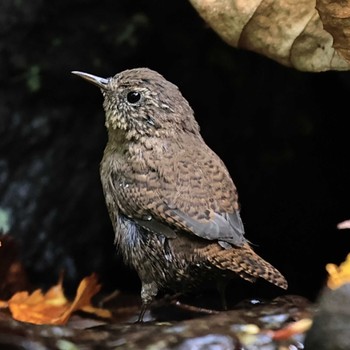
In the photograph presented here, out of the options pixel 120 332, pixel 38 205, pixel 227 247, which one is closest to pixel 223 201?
pixel 227 247

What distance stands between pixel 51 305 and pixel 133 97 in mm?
1094

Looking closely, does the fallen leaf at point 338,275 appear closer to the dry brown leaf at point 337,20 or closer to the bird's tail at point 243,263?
the bird's tail at point 243,263

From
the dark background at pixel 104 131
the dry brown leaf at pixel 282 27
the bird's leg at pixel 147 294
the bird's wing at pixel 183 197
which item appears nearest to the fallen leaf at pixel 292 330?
the bird's wing at pixel 183 197

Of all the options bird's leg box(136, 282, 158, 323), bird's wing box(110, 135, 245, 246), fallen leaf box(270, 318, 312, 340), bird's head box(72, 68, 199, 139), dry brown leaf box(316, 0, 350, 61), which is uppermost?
dry brown leaf box(316, 0, 350, 61)

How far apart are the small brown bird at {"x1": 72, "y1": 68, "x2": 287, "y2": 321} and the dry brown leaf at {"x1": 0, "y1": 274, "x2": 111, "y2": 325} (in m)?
0.38

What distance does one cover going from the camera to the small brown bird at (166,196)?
147 inches

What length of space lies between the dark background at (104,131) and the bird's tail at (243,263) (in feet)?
5.24

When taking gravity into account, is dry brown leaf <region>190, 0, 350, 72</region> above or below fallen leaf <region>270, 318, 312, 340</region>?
above

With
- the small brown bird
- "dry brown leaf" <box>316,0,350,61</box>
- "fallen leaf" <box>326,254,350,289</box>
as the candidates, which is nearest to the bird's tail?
the small brown bird

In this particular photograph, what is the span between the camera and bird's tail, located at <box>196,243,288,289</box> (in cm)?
357

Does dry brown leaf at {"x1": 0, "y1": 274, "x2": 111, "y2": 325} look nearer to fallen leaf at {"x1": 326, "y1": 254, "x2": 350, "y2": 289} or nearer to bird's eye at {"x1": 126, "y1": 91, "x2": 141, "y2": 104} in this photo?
bird's eye at {"x1": 126, "y1": 91, "x2": 141, "y2": 104}

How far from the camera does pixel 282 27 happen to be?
13.4 feet

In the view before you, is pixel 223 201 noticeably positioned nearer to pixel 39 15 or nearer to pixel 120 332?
pixel 120 332

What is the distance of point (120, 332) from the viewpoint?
10.6 feet
